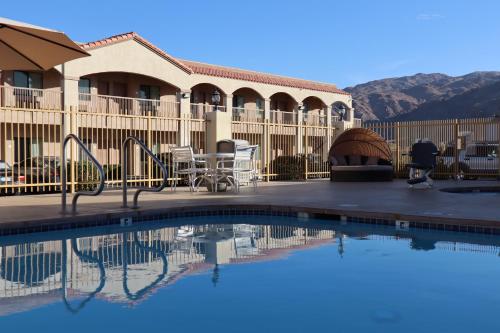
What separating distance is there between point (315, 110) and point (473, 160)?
67.6ft

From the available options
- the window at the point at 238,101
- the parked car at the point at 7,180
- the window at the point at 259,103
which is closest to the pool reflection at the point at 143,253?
the parked car at the point at 7,180

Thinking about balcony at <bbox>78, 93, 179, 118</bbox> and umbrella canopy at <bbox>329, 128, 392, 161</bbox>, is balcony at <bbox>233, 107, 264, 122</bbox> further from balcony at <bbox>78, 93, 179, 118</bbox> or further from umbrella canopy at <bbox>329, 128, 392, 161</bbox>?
umbrella canopy at <bbox>329, 128, 392, 161</bbox>

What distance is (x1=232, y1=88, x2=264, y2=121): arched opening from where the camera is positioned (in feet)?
105

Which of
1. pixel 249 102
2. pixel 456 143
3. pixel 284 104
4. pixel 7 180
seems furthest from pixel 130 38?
pixel 456 143

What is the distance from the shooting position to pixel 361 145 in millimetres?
15875

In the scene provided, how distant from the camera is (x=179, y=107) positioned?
27.7 metres

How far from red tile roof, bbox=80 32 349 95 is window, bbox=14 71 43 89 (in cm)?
359

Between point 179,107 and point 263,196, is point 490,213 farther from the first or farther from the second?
point 179,107

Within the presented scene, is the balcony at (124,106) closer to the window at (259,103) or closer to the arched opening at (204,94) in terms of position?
the arched opening at (204,94)

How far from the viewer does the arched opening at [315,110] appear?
1417 inches

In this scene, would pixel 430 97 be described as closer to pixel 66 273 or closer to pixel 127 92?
pixel 127 92

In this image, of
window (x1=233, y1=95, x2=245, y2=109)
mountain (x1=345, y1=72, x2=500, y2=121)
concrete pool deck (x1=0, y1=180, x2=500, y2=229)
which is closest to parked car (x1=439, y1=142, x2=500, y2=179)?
concrete pool deck (x1=0, y1=180, x2=500, y2=229)

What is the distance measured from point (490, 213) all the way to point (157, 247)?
470 cm

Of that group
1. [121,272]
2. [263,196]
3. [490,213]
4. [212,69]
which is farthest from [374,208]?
[212,69]
